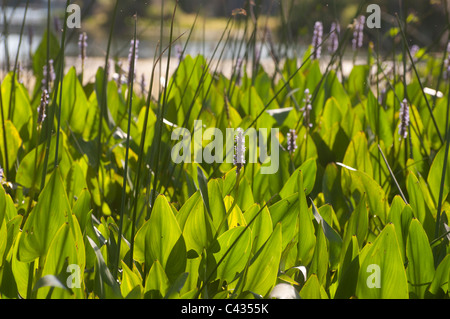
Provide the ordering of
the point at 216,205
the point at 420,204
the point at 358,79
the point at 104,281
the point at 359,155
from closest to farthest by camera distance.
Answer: the point at 104,281
the point at 216,205
the point at 420,204
the point at 359,155
the point at 358,79

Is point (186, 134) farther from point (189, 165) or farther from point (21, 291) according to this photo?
point (21, 291)

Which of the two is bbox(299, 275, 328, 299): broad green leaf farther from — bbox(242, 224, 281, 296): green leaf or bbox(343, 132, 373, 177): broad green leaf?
bbox(343, 132, 373, 177): broad green leaf

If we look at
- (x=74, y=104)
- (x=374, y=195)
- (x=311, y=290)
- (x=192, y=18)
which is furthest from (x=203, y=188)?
(x=192, y=18)

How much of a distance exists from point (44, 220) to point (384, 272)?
49 cm

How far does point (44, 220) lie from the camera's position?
0.88 metres

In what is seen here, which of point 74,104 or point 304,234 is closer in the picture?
point 304,234

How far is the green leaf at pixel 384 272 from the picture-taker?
785 mm

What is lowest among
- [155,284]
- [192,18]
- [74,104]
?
[155,284]

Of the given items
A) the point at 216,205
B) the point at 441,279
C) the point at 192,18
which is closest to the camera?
the point at 441,279

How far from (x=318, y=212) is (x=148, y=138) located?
569 mm

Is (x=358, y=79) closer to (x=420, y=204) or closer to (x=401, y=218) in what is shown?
(x=420, y=204)

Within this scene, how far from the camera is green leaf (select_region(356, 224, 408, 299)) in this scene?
2.58ft
